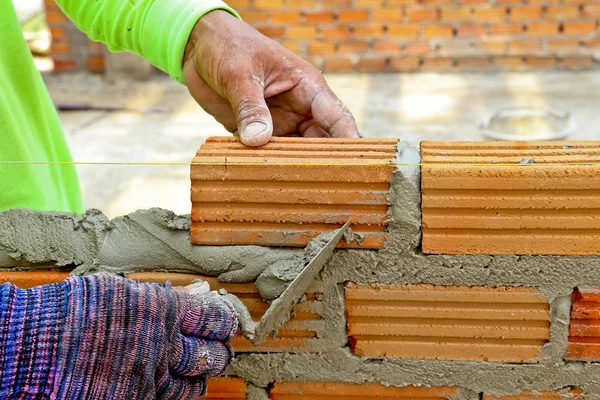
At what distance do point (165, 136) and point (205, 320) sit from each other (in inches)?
194

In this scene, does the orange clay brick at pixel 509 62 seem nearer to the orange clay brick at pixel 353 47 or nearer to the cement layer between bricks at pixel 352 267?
the orange clay brick at pixel 353 47

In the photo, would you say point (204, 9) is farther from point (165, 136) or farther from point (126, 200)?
point (165, 136)

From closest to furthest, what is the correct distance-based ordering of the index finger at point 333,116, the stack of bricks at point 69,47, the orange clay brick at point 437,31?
the index finger at point 333,116 → the orange clay brick at point 437,31 → the stack of bricks at point 69,47

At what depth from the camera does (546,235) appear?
6.16 ft

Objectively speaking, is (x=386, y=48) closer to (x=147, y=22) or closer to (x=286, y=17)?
(x=286, y=17)

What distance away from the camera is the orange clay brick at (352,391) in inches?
85.3

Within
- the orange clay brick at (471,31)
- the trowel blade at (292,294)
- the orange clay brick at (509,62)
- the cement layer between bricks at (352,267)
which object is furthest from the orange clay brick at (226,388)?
the orange clay brick at (509,62)

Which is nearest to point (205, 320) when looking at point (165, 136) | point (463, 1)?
point (165, 136)

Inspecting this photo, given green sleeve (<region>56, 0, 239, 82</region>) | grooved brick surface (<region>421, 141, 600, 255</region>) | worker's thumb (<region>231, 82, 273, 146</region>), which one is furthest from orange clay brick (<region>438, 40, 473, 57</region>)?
grooved brick surface (<region>421, 141, 600, 255</region>)

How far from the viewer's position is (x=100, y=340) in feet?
5.13

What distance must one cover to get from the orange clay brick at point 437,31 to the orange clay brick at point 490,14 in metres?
0.31

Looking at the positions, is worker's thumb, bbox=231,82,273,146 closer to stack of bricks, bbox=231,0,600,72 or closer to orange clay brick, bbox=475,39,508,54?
stack of bricks, bbox=231,0,600,72

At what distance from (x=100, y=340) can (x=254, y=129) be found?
2.52 feet

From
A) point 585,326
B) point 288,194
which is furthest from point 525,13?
point 288,194
